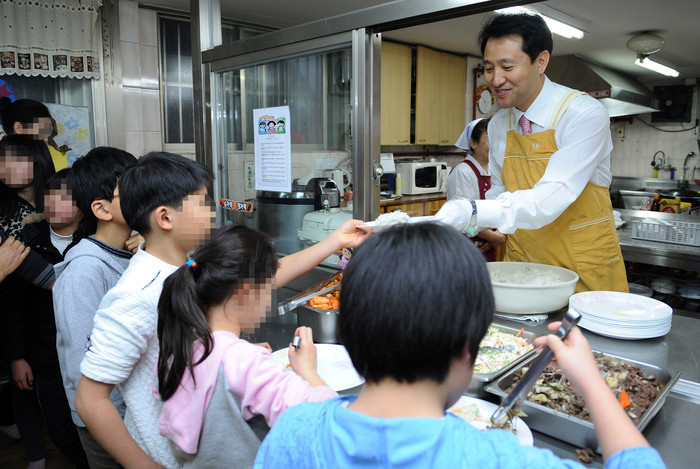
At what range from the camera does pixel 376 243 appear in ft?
2.06

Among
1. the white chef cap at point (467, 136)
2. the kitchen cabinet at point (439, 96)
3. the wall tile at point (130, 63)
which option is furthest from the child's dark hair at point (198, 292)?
the kitchen cabinet at point (439, 96)

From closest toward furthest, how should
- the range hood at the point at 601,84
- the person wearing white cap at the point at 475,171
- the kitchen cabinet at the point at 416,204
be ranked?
the person wearing white cap at the point at 475,171
the kitchen cabinet at the point at 416,204
the range hood at the point at 601,84

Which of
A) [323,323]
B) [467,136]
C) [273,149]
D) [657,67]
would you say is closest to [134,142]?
[273,149]

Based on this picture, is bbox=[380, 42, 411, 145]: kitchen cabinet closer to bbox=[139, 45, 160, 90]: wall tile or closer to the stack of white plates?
bbox=[139, 45, 160, 90]: wall tile

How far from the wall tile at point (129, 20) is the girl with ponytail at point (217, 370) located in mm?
3799

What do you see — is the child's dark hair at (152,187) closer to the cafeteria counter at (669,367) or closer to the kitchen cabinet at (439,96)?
the cafeteria counter at (669,367)

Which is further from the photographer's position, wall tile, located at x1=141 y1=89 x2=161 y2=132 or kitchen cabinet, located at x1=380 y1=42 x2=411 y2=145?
kitchen cabinet, located at x1=380 y1=42 x2=411 y2=145

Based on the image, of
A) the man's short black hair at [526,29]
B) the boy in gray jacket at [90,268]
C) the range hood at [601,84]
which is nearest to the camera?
the boy in gray jacket at [90,268]

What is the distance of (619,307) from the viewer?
1477 millimetres

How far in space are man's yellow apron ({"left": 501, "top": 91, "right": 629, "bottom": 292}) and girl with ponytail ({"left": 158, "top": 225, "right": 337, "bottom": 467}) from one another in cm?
131

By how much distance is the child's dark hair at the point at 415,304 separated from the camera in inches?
22.9

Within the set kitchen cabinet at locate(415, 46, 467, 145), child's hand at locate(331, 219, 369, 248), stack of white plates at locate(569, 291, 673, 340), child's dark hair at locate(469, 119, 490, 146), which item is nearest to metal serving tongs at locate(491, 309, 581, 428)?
stack of white plates at locate(569, 291, 673, 340)

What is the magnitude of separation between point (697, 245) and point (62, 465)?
394cm

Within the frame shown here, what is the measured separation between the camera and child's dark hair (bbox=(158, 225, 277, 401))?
92 centimetres
